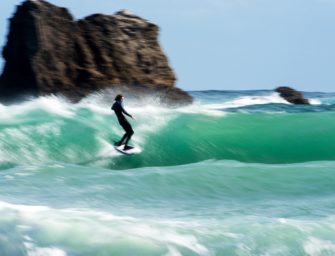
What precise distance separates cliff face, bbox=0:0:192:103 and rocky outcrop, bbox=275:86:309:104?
60.5 ft

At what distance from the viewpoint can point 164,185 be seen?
12.0 m

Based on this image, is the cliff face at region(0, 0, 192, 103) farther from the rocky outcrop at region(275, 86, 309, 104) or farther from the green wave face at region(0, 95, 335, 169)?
the rocky outcrop at region(275, 86, 309, 104)

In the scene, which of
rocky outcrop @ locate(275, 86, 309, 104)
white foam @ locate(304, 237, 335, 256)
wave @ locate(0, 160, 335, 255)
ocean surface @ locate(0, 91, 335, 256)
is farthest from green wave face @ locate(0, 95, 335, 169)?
rocky outcrop @ locate(275, 86, 309, 104)

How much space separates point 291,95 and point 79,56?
24.1 m

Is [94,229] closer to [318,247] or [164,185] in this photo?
[318,247]

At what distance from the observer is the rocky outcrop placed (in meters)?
46.7

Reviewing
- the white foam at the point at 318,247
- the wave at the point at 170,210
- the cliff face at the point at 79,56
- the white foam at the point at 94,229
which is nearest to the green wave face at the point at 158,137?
the cliff face at the point at 79,56

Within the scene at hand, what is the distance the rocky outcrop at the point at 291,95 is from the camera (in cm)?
4672

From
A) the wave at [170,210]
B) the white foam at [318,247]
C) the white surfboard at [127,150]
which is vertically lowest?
the white surfboard at [127,150]

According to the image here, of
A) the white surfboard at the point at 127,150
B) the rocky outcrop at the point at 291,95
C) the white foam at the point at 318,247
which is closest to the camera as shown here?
the white foam at the point at 318,247

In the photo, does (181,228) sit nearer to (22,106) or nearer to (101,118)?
(101,118)

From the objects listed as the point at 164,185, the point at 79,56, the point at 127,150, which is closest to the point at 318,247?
the point at 164,185

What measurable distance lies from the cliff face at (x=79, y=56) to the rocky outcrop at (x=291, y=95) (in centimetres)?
1843

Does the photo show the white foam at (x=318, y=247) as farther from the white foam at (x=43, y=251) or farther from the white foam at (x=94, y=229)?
the white foam at (x=43, y=251)
